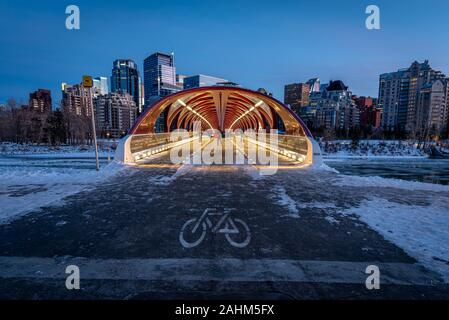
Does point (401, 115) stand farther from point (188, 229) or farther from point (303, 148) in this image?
point (188, 229)

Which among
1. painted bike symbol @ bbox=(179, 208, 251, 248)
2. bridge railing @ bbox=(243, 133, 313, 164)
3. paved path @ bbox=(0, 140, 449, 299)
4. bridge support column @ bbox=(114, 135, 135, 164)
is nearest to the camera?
paved path @ bbox=(0, 140, 449, 299)

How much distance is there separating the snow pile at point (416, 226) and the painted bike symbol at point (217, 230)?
7.93ft

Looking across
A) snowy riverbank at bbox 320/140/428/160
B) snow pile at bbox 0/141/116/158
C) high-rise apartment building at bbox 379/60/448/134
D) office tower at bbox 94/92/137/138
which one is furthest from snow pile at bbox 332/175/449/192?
office tower at bbox 94/92/137/138

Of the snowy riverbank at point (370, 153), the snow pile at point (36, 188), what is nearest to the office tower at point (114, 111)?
the snowy riverbank at point (370, 153)

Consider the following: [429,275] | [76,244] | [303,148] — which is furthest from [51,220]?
[303,148]

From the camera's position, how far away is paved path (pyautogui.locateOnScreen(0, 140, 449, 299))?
8.63 ft

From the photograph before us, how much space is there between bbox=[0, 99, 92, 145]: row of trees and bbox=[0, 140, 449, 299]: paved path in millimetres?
33829

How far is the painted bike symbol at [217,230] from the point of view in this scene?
3.87m

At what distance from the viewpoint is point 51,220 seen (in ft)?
15.7

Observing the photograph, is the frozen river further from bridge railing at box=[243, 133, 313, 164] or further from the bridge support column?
the bridge support column

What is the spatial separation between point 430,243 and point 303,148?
11129 mm

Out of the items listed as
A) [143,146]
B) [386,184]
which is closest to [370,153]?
[386,184]

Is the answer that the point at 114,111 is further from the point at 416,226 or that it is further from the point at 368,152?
the point at 416,226

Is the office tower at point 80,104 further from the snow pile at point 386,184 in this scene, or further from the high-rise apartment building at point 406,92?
the high-rise apartment building at point 406,92
